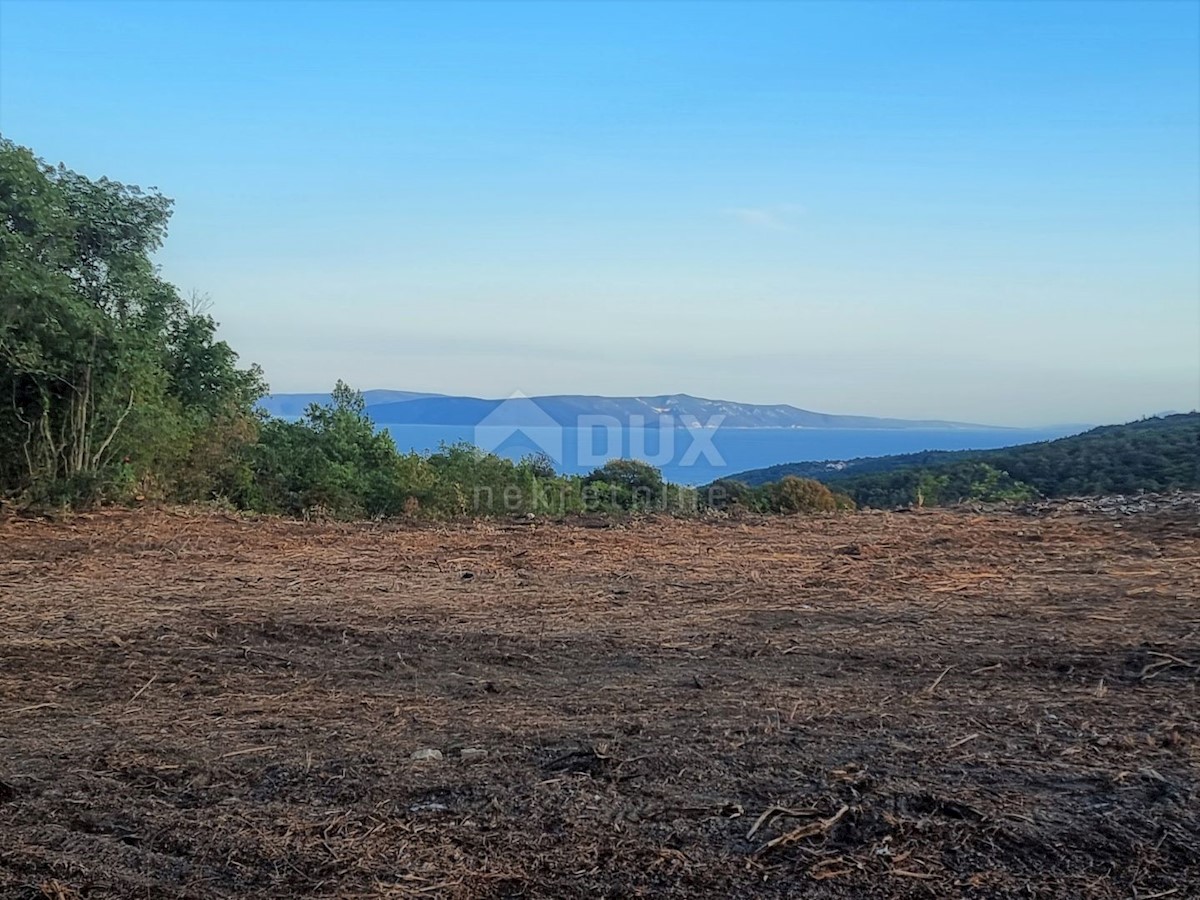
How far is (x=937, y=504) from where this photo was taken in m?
11.1

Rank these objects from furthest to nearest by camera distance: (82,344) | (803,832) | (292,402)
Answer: (292,402), (82,344), (803,832)

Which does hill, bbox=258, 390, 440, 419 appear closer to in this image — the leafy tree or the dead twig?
the leafy tree

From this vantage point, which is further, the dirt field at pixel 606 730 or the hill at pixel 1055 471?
the hill at pixel 1055 471

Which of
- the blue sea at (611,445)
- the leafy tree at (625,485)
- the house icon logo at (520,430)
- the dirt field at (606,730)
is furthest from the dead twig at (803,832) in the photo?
the house icon logo at (520,430)

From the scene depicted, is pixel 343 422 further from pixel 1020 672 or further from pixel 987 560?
pixel 1020 672

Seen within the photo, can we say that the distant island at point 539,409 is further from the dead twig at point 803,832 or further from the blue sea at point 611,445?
the dead twig at point 803,832

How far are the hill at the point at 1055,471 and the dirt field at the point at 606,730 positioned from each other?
18.5ft

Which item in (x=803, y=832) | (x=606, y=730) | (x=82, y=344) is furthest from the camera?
(x=82, y=344)

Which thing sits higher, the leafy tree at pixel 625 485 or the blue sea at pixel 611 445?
the blue sea at pixel 611 445

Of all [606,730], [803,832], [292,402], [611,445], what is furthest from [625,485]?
[803,832]

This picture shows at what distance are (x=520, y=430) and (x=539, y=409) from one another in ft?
2.55

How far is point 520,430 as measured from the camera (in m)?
15.1

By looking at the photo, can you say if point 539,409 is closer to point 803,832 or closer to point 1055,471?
point 1055,471

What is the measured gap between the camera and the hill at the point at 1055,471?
1243cm
